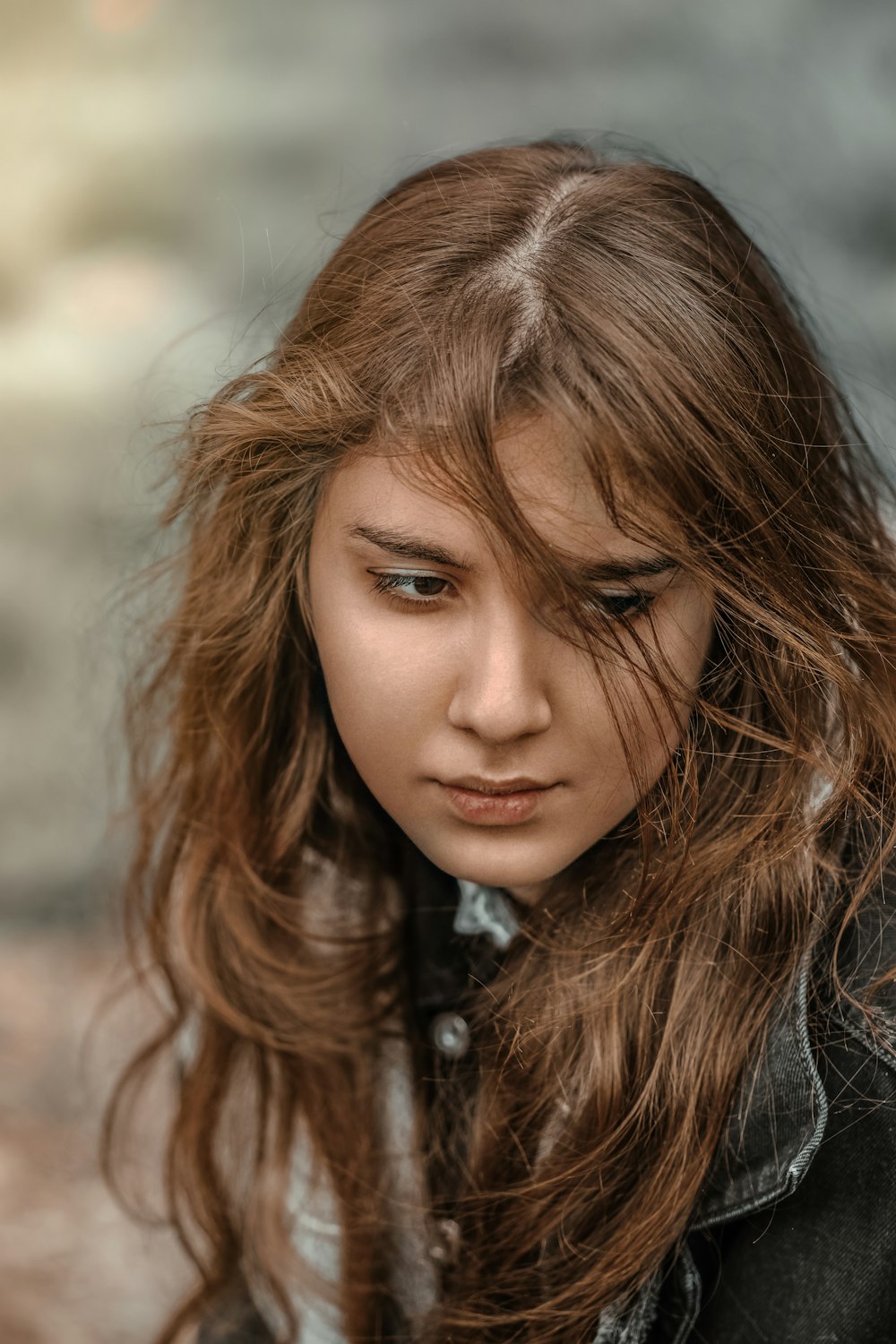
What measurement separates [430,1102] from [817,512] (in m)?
0.77

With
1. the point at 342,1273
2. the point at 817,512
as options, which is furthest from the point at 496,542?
the point at 342,1273

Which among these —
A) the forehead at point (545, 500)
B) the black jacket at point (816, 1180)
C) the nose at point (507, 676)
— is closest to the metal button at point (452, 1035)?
the black jacket at point (816, 1180)

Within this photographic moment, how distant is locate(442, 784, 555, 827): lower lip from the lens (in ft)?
3.43

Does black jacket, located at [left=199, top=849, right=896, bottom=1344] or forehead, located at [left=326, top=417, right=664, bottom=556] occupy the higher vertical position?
forehead, located at [left=326, top=417, right=664, bottom=556]

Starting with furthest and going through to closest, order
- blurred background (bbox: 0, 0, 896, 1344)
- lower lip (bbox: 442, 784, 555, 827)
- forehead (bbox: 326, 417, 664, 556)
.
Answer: blurred background (bbox: 0, 0, 896, 1344)
lower lip (bbox: 442, 784, 555, 827)
forehead (bbox: 326, 417, 664, 556)

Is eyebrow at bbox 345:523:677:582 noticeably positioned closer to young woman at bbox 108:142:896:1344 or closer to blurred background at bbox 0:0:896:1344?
young woman at bbox 108:142:896:1344

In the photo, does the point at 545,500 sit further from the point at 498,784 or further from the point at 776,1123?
the point at 776,1123

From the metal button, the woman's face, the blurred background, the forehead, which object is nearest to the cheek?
the woman's face

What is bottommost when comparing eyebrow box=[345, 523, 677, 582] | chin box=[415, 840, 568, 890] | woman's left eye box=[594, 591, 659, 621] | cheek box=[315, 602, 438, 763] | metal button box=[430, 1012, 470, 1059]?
metal button box=[430, 1012, 470, 1059]

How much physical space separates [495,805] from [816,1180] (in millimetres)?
417

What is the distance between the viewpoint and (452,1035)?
1.34m

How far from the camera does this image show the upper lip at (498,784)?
1022 mm

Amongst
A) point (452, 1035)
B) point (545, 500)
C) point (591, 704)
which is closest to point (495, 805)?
point (591, 704)

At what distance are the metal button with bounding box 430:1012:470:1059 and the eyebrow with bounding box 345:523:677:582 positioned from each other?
0.57 meters
